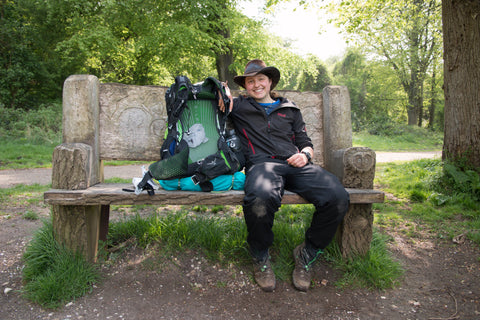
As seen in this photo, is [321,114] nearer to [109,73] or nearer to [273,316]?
[273,316]

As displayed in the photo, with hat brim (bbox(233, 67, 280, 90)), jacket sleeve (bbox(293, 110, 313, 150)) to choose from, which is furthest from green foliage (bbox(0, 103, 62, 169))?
jacket sleeve (bbox(293, 110, 313, 150))

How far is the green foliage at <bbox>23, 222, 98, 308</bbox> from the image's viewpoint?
7.56 ft

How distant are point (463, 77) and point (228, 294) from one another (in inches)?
184

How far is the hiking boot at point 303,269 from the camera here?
8.27 ft

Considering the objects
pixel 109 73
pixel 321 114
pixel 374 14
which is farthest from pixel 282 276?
pixel 109 73

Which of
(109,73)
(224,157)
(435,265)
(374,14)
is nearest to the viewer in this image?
(224,157)

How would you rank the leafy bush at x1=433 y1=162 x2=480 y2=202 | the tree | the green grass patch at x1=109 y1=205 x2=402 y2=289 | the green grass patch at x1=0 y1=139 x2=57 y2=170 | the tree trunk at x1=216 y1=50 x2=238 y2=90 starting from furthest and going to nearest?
1. the tree
2. the tree trunk at x1=216 y1=50 x2=238 y2=90
3. the green grass patch at x1=0 y1=139 x2=57 y2=170
4. the leafy bush at x1=433 y1=162 x2=480 y2=202
5. the green grass patch at x1=109 y1=205 x2=402 y2=289

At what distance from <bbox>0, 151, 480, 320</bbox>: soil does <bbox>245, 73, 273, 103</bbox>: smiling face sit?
1.55 m

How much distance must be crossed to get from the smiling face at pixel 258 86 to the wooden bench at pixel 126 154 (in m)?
0.43

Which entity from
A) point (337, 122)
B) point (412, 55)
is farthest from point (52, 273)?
point (412, 55)

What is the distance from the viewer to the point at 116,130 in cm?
310

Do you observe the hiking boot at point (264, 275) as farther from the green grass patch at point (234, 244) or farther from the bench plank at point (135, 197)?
the bench plank at point (135, 197)

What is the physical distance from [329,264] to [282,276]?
467mm

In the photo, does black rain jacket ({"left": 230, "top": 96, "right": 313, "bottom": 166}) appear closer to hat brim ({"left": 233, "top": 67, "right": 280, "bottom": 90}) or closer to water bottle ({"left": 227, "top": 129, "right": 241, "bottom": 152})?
water bottle ({"left": 227, "top": 129, "right": 241, "bottom": 152})
